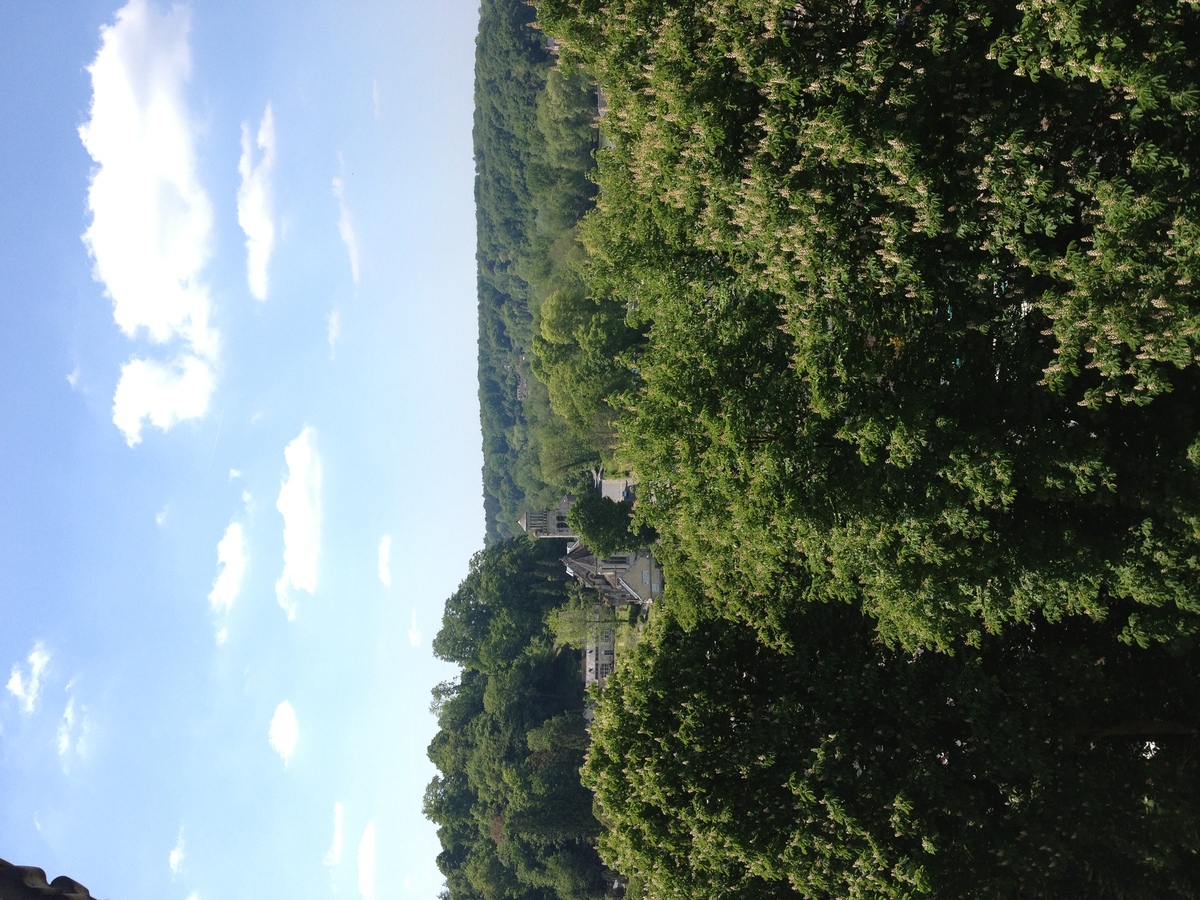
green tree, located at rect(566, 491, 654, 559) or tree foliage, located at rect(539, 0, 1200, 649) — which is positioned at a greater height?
green tree, located at rect(566, 491, 654, 559)

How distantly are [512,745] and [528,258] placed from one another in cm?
6168

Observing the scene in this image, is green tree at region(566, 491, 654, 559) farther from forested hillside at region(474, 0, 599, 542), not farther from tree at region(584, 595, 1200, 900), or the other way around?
tree at region(584, 595, 1200, 900)

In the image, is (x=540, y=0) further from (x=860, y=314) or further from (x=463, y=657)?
(x=463, y=657)

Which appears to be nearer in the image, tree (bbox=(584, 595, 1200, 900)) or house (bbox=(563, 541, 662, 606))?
tree (bbox=(584, 595, 1200, 900))

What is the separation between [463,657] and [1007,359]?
64.6 meters

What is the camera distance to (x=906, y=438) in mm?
16656

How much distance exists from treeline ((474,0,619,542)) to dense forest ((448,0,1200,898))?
17.6ft

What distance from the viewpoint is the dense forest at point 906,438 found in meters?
14.8

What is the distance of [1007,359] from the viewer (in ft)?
56.9

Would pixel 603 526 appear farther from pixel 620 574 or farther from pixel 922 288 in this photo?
pixel 922 288

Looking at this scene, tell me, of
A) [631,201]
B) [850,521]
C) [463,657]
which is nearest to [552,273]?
[463,657]

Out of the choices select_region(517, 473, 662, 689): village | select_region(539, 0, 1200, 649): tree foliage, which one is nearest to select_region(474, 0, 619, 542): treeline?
select_region(517, 473, 662, 689): village

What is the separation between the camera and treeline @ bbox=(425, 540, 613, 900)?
200ft

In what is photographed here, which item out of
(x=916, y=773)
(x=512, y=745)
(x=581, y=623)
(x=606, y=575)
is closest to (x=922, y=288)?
(x=916, y=773)
